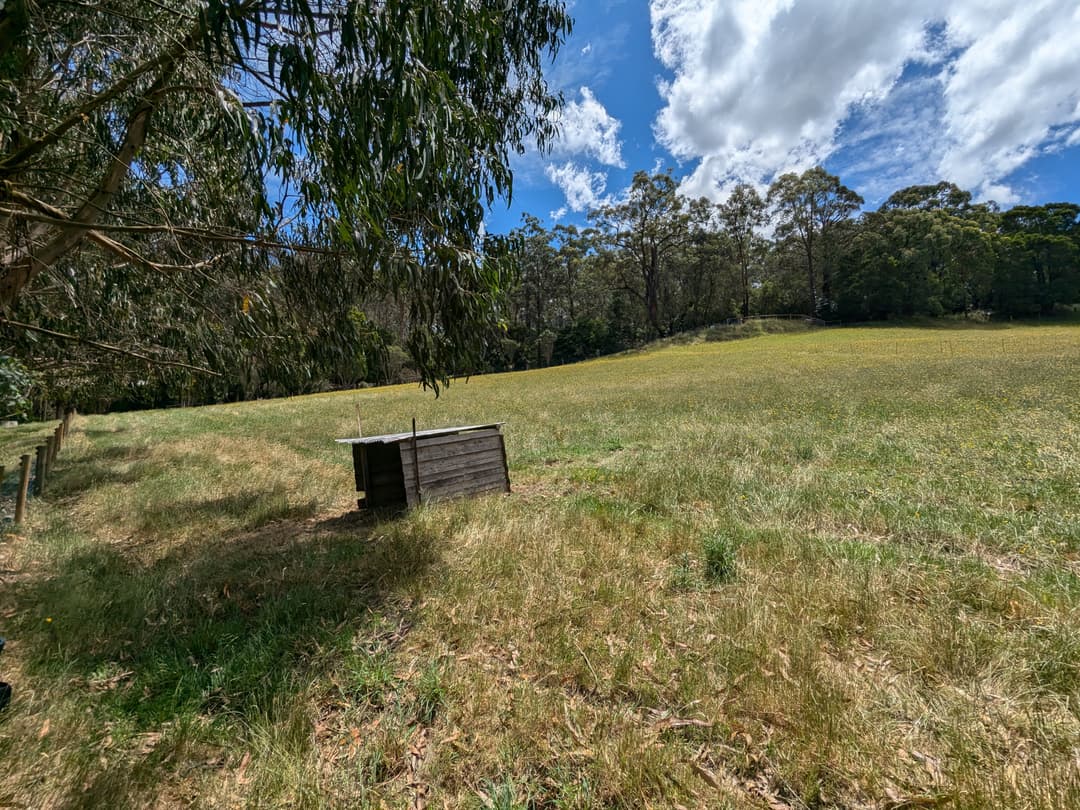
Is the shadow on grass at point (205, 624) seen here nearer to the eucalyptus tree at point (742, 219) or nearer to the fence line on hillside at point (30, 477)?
the fence line on hillside at point (30, 477)

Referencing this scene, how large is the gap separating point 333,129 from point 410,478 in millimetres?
3939

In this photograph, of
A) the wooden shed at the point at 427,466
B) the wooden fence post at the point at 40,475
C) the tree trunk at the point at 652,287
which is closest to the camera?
the wooden shed at the point at 427,466

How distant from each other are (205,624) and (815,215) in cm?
6608

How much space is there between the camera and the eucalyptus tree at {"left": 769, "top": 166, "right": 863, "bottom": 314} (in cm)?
5066

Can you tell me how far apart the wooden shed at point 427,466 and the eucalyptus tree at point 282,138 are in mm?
1892

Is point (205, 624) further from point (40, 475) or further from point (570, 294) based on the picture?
point (570, 294)

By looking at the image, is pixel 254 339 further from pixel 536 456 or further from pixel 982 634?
pixel 982 634

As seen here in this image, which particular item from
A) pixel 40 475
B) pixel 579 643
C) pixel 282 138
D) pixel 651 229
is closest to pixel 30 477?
pixel 40 475

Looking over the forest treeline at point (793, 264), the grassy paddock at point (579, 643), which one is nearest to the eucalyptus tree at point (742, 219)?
the forest treeline at point (793, 264)

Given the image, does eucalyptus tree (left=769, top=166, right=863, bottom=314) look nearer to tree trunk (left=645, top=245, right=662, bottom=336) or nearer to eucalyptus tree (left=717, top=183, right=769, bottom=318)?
eucalyptus tree (left=717, top=183, right=769, bottom=318)

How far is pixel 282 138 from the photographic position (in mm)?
2861

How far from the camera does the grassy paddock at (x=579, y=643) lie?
6.44ft

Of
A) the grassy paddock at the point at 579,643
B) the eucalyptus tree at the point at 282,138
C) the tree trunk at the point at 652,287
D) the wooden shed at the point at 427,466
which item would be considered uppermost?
the tree trunk at the point at 652,287

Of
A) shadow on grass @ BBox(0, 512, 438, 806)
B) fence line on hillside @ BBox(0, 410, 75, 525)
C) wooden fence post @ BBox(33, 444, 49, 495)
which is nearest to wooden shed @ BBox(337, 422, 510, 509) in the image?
shadow on grass @ BBox(0, 512, 438, 806)
